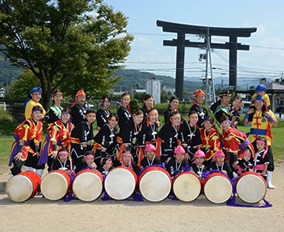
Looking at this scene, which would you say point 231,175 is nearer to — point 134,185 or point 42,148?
point 134,185

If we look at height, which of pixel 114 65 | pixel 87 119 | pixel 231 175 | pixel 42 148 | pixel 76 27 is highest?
pixel 76 27

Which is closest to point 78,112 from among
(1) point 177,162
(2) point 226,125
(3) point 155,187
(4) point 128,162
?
(4) point 128,162

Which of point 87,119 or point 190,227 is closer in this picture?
point 190,227

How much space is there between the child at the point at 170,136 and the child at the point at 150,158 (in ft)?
0.84

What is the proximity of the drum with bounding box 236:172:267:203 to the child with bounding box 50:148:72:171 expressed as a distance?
2975mm

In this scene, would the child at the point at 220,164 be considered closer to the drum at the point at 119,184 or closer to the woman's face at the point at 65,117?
the drum at the point at 119,184

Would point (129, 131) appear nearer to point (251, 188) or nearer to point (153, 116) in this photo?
point (153, 116)

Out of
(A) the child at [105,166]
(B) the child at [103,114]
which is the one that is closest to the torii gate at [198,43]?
(B) the child at [103,114]

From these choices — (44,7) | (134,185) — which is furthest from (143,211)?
(44,7)

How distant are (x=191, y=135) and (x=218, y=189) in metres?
1.34

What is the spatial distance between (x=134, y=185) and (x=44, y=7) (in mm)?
12525

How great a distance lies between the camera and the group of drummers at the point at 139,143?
599cm

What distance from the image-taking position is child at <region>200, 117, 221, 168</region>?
6.30 metres

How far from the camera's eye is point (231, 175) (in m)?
6.02
